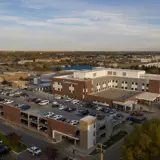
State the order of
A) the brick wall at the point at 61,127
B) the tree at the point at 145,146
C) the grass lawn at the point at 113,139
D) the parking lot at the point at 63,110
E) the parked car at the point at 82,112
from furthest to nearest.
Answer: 1. the parked car at the point at 82,112
2. the parking lot at the point at 63,110
3. the brick wall at the point at 61,127
4. the grass lawn at the point at 113,139
5. the tree at the point at 145,146

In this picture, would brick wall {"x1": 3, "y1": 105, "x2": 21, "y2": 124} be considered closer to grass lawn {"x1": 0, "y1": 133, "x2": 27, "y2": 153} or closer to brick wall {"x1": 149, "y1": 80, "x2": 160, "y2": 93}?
grass lawn {"x1": 0, "y1": 133, "x2": 27, "y2": 153}

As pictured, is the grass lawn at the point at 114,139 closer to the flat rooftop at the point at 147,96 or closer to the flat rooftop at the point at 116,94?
the flat rooftop at the point at 116,94

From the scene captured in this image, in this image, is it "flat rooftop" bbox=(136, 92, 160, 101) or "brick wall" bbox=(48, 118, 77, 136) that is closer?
"brick wall" bbox=(48, 118, 77, 136)

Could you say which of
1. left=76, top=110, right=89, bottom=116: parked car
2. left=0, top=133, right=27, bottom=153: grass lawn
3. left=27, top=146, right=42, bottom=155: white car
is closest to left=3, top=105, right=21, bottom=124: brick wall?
left=0, top=133, right=27, bottom=153: grass lawn

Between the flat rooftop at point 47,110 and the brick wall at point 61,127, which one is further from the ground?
the flat rooftop at point 47,110

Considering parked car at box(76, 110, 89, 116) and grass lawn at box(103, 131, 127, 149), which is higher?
parked car at box(76, 110, 89, 116)

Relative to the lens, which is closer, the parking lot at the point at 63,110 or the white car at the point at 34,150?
the white car at the point at 34,150

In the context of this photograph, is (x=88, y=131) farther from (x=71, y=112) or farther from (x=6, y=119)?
(x=6, y=119)

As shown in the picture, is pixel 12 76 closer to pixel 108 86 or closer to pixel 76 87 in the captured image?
pixel 76 87

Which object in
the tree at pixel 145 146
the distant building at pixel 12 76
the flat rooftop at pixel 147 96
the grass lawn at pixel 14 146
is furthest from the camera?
the distant building at pixel 12 76

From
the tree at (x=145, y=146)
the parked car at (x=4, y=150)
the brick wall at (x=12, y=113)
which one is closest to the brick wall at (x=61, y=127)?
the parked car at (x=4, y=150)

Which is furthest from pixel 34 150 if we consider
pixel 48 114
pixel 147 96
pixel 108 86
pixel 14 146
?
pixel 108 86

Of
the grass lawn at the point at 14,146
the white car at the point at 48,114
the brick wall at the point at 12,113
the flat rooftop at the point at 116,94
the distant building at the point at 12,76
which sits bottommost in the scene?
the grass lawn at the point at 14,146

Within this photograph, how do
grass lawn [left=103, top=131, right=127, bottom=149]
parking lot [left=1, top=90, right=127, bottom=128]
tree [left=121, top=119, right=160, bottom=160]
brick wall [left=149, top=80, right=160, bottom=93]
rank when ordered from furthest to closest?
brick wall [left=149, top=80, right=160, bottom=93]
parking lot [left=1, top=90, right=127, bottom=128]
grass lawn [left=103, top=131, right=127, bottom=149]
tree [left=121, top=119, right=160, bottom=160]
